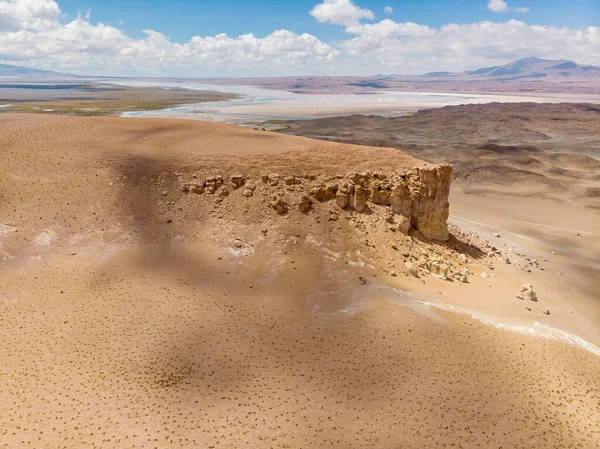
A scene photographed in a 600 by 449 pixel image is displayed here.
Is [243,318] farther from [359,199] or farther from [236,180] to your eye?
[359,199]

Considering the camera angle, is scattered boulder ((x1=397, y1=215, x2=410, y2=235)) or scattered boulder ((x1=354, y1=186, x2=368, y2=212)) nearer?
scattered boulder ((x1=354, y1=186, x2=368, y2=212))

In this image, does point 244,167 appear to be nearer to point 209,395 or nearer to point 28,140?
point 209,395

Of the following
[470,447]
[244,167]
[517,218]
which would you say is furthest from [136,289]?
[517,218]

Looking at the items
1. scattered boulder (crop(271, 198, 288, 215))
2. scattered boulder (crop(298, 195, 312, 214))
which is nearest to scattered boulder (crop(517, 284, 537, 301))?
scattered boulder (crop(298, 195, 312, 214))

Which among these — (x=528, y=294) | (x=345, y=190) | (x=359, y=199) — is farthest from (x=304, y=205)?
(x=528, y=294)

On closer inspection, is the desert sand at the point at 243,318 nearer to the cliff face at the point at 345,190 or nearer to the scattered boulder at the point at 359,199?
the cliff face at the point at 345,190

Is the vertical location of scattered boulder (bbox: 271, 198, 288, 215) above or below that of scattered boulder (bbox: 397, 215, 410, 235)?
above

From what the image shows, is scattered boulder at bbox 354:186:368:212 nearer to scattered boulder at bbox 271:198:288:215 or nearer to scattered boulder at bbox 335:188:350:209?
scattered boulder at bbox 335:188:350:209
